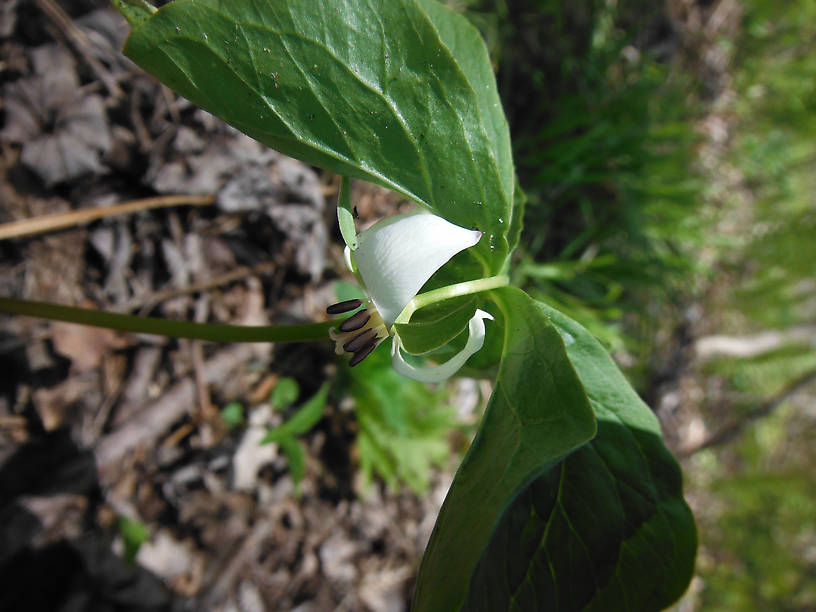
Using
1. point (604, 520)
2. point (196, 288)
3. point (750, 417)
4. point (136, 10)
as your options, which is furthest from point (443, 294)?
point (750, 417)

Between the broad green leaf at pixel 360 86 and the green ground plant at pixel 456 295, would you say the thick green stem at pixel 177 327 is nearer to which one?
the green ground plant at pixel 456 295

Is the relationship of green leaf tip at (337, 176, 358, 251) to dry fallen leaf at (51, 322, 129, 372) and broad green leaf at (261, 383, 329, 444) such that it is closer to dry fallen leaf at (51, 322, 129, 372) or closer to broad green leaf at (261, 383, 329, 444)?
broad green leaf at (261, 383, 329, 444)

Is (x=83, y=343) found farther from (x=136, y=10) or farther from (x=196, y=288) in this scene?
(x=136, y=10)

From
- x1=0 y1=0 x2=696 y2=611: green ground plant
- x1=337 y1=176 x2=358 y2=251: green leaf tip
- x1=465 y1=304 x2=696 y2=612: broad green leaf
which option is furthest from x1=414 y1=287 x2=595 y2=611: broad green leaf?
x1=337 y1=176 x2=358 y2=251: green leaf tip

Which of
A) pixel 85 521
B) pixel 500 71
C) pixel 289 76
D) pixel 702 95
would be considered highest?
pixel 289 76

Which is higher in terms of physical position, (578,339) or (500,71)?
(578,339)

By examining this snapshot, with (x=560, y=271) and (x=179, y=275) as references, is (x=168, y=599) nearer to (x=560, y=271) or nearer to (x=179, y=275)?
(x=179, y=275)

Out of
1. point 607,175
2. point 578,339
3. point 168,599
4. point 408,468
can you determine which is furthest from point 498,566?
point 607,175
